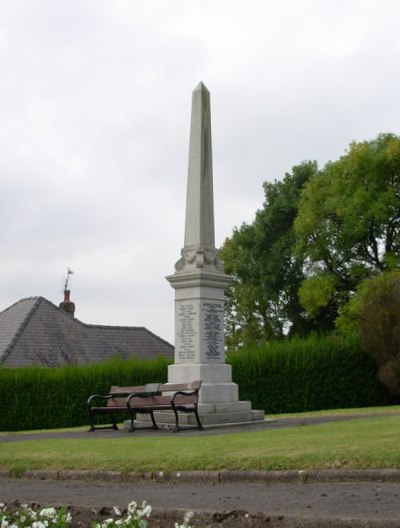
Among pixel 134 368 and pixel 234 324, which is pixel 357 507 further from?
pixel 234 324

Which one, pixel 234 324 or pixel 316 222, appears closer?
pixel 316 222

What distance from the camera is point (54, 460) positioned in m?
10.7

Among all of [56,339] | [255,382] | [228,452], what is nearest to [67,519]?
[228,452]

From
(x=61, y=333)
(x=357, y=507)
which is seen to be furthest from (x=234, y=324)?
(x=357, y=507)

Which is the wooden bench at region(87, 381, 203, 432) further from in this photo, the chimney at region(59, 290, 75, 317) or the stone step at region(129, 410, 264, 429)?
the chimney at region(59, 290, 75, 317)

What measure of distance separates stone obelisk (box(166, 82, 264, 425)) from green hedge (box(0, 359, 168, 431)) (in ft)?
26.8

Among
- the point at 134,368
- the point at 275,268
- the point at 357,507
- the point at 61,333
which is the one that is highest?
the point at 275,268

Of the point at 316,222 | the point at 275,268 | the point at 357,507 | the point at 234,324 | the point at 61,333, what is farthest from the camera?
the point at 234,324

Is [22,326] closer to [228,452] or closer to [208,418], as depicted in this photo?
[208,418]

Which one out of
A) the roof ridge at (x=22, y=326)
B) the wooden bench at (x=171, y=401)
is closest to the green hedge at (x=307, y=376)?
the wooden bench at (x=171, y=401)

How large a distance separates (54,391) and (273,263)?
20179 millimetres

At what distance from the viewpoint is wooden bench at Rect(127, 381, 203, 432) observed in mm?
14516

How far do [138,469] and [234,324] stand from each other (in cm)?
4146

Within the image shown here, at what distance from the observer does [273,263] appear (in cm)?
4216
